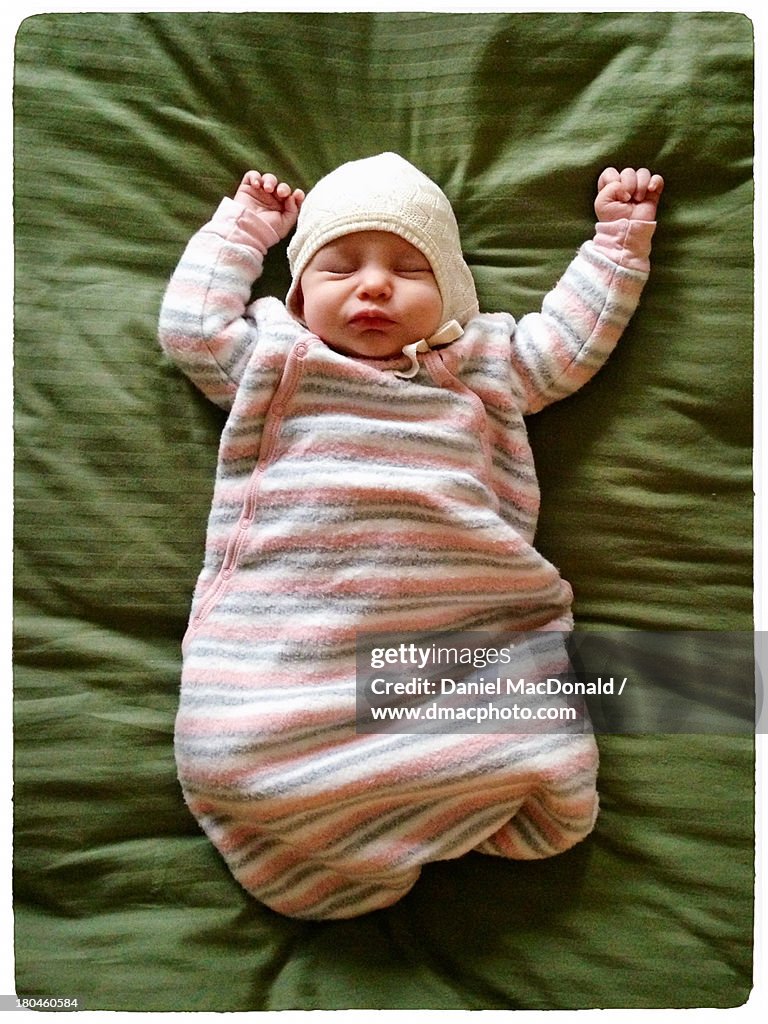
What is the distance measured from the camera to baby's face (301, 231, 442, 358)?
101cm

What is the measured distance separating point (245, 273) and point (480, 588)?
0.42 m

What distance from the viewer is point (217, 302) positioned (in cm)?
106

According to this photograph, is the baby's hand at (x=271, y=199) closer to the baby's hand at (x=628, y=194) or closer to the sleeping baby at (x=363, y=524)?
the sleeping baby at (x=363, y=524)

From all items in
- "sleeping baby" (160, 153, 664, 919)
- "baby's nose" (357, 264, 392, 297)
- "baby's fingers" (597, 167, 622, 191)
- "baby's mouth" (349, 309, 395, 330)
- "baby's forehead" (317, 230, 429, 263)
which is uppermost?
"baby's fingers" (597, 167, 622, 191)

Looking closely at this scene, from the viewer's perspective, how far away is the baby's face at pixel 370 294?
39.9 inches

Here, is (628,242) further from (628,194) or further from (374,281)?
(374,281)

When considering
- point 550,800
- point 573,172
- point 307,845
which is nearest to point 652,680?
point 550,800

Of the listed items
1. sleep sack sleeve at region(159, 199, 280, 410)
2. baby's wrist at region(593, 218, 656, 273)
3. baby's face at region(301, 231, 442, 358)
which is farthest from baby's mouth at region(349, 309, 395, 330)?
baby's wrist at region(593, 218, 656, 273)

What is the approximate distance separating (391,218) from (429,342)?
5.1 inches

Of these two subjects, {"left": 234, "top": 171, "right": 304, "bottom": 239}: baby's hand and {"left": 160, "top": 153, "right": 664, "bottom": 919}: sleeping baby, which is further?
{"left": 234, "top": 171, "right": 304, "bottom": 239}: baby's hand

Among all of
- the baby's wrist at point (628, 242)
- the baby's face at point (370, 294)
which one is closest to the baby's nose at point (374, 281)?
the baby's face at point (370, 294)

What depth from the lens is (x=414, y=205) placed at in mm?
1026

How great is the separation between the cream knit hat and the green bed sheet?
6 cm

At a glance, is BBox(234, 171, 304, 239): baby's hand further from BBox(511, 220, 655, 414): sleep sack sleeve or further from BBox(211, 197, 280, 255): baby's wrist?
BBox(511, 220, 655, 414): sleep sack sleeve
